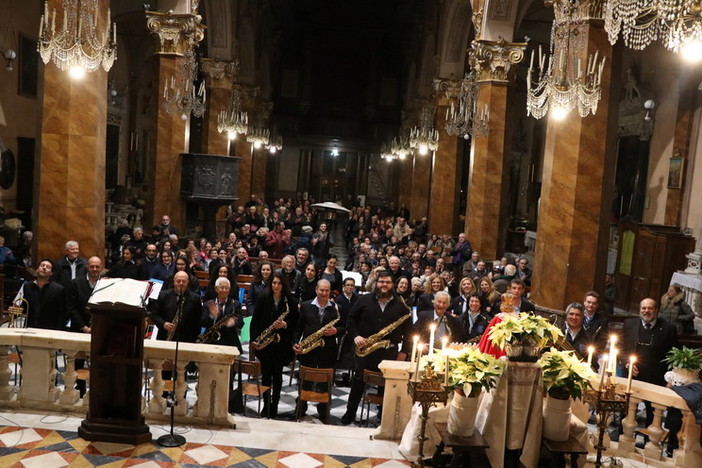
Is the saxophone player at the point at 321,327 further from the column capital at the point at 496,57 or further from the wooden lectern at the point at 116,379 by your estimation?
the column capital at the point at 496,57

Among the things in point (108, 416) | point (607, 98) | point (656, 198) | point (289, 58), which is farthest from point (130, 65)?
point (108, 416)

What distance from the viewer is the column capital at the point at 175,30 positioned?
1510cm

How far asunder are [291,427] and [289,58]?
35911 millimetres

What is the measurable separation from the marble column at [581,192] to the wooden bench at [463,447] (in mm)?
5181

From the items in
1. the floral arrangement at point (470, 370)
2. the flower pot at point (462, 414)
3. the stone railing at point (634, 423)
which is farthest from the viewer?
the stone railing at point (634, 423)

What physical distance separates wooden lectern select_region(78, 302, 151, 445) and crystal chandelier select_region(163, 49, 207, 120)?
10.0 metres

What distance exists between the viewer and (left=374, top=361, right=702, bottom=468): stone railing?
570cm

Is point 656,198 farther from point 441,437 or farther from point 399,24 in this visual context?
point 399,24

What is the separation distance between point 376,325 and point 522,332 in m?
2.80

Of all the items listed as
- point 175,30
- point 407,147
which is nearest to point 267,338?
point 175,30

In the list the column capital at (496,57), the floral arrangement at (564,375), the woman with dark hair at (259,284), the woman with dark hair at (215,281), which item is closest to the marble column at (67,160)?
the woman with dark hair at (215,281)

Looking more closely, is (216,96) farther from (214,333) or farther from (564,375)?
(564,375)

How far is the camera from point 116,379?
19.1 ft

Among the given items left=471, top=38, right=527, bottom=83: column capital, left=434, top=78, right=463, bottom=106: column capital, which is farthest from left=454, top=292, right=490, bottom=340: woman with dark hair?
left=434, top=78, right=463, bottom=106: column capital
